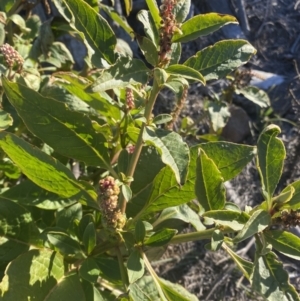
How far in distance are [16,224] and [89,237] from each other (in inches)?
9.8

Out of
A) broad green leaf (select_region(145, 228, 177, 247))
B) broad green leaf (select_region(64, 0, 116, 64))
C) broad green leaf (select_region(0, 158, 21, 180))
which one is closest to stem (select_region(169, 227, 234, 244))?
broad green leaf (select_region(145, 228, 177, 247))

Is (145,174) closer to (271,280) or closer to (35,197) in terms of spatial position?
(35,197)

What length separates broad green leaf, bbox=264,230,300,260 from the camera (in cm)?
111

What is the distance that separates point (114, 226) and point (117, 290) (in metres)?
0.71

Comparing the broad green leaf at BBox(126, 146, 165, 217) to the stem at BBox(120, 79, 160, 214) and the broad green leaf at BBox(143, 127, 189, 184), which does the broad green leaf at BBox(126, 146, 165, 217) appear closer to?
the stem at BBox(120, 79, 160, 214)

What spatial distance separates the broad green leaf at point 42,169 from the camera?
1232 millimetres

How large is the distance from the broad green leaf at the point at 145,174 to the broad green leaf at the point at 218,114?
23.8 inches

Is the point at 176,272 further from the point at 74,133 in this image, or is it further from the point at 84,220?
the point at 74,133

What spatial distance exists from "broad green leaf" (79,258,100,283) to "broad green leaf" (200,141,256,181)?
0.42 meters

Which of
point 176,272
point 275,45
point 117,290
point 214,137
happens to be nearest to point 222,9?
point 275,45

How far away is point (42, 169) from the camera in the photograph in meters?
1.30

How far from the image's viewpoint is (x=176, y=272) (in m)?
2.26

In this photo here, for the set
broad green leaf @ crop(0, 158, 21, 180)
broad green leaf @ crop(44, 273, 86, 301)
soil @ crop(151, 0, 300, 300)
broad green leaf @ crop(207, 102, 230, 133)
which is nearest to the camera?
broad green leaf @ crop(44, 273, 86, 301)

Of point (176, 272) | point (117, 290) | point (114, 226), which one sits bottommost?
point (176, 272)
